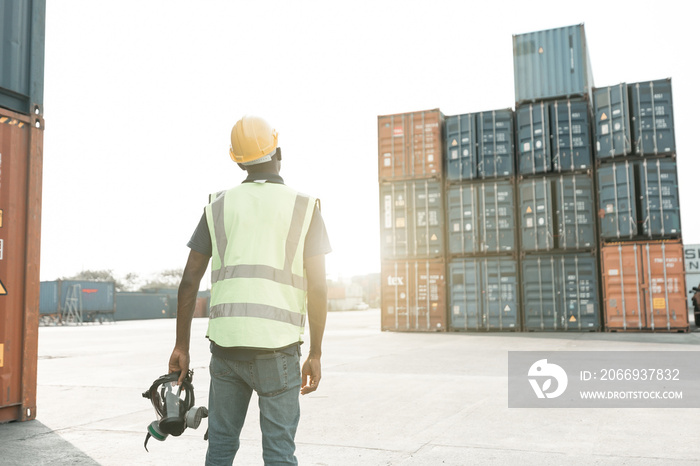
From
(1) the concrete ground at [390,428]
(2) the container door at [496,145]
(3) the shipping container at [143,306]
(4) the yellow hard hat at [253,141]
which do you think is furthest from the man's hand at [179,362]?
(3) the shipping container at [143,306]

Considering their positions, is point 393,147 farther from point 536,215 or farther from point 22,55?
point 22,55

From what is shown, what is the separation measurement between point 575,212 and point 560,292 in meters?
2.45

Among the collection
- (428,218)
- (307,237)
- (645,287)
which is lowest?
(645,287)

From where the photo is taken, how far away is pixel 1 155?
5547mm

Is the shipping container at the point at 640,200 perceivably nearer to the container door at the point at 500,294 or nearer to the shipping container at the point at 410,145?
the container door at the point at 500,294

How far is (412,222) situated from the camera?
20609 millimetres

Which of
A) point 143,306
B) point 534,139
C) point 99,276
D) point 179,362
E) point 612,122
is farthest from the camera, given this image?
point 99,276

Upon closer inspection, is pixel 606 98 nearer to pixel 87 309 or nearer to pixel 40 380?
pixel 40 380

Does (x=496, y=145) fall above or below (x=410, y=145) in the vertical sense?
below

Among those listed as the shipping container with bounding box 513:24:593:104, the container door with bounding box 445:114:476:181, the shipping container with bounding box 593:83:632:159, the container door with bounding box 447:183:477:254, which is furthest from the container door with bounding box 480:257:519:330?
the shipping container with bounding box 513:24:593:104

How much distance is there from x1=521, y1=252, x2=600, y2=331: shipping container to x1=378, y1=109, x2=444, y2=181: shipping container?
14.4 ft

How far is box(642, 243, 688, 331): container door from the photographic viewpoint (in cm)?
1753

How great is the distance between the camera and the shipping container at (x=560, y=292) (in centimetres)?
1844

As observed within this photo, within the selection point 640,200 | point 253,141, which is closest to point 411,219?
point 640,200
